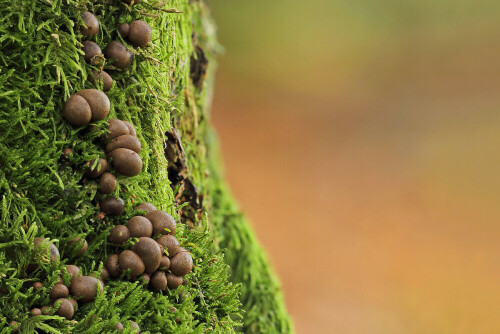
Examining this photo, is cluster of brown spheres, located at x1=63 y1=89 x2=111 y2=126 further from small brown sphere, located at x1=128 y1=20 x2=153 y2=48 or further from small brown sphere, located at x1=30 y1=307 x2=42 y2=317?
small brown sphere, located at x1=30 y1=307 x2=42 y2=317

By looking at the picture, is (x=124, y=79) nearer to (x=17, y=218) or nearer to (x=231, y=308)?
(x=17, y=218)

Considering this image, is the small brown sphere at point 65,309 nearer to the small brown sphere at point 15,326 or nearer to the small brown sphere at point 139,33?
the small brown sphere at point 15,326

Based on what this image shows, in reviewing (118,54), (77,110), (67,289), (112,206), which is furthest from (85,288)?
(118,54)

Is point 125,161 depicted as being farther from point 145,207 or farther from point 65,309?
point 65,309

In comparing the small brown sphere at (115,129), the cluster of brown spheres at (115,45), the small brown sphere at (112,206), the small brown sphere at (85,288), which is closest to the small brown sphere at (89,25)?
the cluster of brown spheres at (115,45)

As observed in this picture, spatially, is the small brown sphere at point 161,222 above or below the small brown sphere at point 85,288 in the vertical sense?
above

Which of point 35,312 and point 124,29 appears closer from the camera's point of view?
point 35,312

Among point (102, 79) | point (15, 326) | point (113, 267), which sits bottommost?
point (15, 326)

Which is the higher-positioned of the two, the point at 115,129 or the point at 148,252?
the point at 115,129
